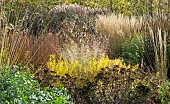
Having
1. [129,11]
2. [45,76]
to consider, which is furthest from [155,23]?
[129,11]

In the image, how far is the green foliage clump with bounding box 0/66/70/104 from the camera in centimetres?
387

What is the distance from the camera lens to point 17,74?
4.49 metres

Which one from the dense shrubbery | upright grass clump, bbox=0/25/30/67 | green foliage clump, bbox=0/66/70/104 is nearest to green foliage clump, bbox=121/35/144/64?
the dense shrubbery

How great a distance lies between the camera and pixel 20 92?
3895mm

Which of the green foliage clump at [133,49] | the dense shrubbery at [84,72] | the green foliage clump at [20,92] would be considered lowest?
the green foliage clump at [133,49]

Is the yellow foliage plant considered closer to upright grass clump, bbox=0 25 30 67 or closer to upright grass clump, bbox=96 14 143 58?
upright grass clump, bbox=0 25 30 67

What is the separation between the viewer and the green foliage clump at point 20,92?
12.7 ft

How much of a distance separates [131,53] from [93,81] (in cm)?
255

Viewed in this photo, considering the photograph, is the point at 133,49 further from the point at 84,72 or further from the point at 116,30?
the point at 84,72

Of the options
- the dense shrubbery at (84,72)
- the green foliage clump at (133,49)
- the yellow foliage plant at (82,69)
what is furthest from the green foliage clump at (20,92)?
the green foliage clump at (133,49)

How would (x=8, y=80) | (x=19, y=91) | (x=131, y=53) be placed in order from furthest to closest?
1. (x=131, y=53)
2. (x=8, y=80)
3. (x=19, y=91)

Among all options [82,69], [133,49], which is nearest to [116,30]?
[133,49]

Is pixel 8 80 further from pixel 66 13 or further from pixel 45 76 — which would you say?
pixel 66 13

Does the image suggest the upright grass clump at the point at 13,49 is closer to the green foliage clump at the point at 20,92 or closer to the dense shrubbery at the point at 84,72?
the dense shrubbery at the point at 84,72
